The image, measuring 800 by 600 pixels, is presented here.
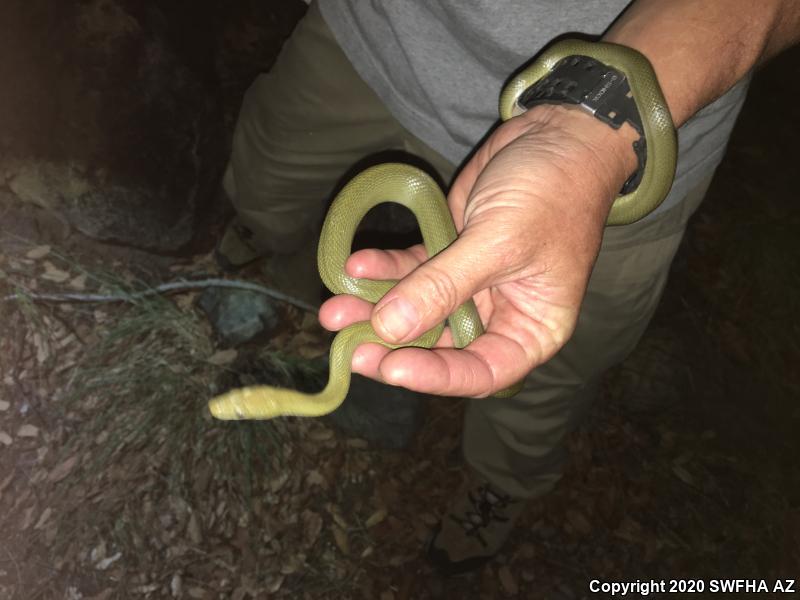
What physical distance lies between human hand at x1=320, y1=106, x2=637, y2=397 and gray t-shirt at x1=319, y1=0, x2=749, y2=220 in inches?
14.3

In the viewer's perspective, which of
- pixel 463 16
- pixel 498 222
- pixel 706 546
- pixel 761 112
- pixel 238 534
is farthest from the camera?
pixel 761 112

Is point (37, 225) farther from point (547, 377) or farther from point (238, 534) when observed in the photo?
point (547, 377)

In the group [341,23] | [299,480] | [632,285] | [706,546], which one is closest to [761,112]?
[706,546]

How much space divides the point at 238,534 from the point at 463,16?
3.06m

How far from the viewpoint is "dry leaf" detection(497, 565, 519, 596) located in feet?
13.4

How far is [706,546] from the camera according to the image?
4371 mm

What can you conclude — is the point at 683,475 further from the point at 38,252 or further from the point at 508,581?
the point at 38,252

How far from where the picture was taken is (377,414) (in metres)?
4.16

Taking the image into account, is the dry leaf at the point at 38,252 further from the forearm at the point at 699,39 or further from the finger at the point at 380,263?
the forearm at the point at 699,39

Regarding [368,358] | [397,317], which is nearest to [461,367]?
[397,317]

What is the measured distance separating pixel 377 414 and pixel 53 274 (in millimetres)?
2243

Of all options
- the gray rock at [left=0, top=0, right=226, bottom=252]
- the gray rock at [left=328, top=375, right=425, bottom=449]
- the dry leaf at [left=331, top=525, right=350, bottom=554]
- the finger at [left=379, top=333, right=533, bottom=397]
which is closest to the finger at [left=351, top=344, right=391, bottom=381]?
the finger at [left=379, top=333, right=533, bottom=397]

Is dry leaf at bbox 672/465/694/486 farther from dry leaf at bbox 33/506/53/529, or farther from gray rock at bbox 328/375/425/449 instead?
dry leaf at bbox 33/506/53/529

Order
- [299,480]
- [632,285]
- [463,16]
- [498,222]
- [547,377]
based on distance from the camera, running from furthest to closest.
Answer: [299,480]
[547,377]
[632,285]
[463,16]
[498,222]
